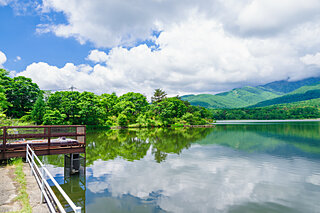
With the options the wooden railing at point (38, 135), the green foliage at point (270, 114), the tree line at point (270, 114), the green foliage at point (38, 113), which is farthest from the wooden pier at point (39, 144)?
the green foliage at point (270, 114)

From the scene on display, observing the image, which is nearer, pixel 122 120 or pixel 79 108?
pixel 79 108

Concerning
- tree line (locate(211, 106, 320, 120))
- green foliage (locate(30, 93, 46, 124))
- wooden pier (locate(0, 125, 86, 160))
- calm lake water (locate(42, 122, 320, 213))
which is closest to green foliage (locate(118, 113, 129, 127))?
green foliage (locate(30, 93, 46, 124))

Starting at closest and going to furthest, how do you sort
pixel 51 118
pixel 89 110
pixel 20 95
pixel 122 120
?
pixel 51 118 → pixel 20 95 → pixel 89 110 → pixel 122 120

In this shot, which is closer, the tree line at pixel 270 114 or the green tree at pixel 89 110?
the green tree at pixel 89 110

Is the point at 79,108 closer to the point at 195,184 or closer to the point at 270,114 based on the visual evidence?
the point at 195,184

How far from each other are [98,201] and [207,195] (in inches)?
219

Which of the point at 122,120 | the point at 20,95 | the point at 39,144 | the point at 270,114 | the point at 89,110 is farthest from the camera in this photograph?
the point at 270,114

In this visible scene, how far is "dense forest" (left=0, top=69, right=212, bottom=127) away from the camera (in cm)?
4262

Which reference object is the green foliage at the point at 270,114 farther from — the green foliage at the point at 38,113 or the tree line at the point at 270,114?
the green foliage at the point at 38,113

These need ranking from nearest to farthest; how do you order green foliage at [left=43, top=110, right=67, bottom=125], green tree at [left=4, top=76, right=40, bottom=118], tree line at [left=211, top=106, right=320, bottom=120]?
1. green foliage at [left=43, top=110, right=67, bottom=125]
2. green tree at [left=4, top=76, right=40, bottom=118]
3. tree line at [left=211, top=106, right=320, bottom=120]

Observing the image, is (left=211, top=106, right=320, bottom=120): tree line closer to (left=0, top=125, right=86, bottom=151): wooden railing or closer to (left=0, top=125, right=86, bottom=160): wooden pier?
(left=0, top=125, right=86, bottom=151): wooden railing

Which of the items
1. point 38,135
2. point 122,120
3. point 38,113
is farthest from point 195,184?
point 122,120

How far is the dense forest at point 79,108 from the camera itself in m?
42.6

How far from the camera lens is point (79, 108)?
182 feet
